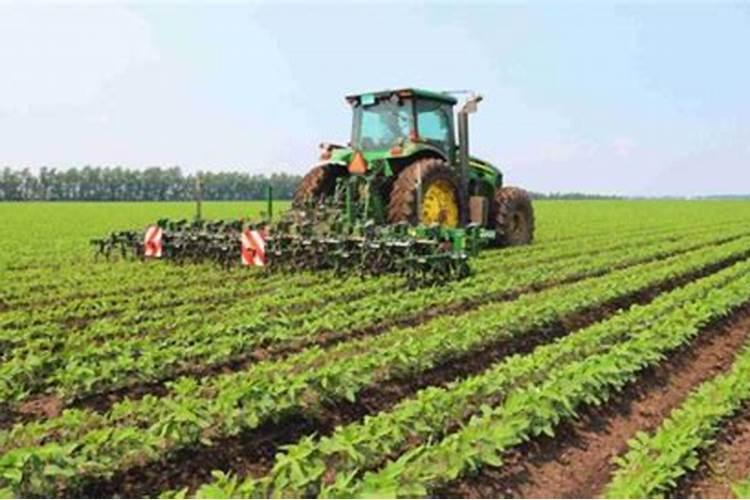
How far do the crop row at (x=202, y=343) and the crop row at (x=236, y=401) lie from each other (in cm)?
45

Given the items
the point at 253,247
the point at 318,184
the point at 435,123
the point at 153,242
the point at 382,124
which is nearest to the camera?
the point at 253,247

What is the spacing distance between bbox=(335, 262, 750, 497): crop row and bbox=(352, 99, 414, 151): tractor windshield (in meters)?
5.94

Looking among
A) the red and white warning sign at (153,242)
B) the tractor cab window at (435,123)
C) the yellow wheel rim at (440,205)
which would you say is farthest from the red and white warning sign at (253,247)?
the tractor cab window at (435,123)

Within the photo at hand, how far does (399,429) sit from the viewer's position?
4.40 meters

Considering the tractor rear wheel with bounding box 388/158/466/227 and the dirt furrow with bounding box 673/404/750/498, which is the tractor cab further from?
the dirt furrow with bounding box 673/404/750/498

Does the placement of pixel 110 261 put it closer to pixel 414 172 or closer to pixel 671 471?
pixel 414 172

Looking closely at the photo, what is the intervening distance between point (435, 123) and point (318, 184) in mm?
2036

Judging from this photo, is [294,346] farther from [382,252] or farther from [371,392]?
[382,252]

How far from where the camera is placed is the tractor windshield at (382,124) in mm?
12508

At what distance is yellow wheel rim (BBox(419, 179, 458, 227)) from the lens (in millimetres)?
11883

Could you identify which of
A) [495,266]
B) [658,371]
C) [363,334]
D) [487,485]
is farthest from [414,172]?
[487,485]

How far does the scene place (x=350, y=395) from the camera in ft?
16.7

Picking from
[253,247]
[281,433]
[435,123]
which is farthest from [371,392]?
[435,123]

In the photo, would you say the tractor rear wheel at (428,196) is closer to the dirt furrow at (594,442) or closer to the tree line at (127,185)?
the dirt furrow at (594,442)
